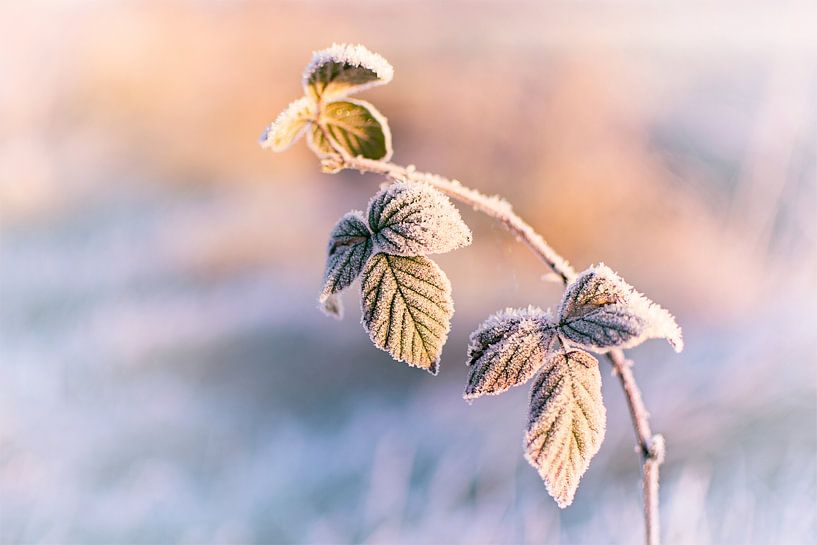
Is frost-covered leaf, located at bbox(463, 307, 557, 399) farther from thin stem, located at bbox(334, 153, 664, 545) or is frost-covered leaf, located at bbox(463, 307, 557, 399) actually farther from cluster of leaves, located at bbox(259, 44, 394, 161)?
cluster of leaves, located at bbox(259, 44, 394, 161)

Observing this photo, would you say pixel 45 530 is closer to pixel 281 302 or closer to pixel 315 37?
pixel 281 302

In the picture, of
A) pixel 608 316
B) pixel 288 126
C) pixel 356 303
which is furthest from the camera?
pixel 356 303

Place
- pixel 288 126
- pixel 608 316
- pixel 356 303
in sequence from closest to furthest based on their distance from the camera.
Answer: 1. pixel 608 316
2. pixel 288 126
3. pixel 356 303

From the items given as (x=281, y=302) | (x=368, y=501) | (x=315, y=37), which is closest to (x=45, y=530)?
(x=368, y=501)

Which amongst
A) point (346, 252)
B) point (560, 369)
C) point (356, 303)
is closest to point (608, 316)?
point (560, 369)

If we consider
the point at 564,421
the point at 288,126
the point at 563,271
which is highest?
the point at 288,126

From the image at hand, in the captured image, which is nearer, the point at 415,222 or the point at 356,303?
the point at 415,222

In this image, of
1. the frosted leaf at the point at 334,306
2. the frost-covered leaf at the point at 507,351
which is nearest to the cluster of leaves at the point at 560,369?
the frost-covered leaf at the point at 507,351

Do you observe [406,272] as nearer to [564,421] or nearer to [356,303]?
[564,421]
